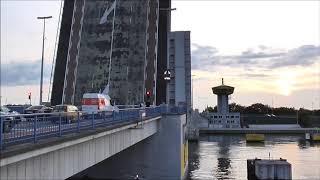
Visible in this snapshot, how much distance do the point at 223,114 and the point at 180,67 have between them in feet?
153

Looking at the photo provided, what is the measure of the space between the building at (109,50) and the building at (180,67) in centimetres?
1178

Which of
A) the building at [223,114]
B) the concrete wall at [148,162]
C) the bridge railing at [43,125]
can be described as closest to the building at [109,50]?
the concrete wall at [148,162]

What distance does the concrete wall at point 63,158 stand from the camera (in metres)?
10.1

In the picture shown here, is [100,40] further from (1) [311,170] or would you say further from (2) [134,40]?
(1) [311,170]

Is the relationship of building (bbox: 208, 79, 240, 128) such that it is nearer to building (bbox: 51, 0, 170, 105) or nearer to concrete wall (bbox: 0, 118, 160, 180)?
building (bbox: 51, 0, 170, 105)

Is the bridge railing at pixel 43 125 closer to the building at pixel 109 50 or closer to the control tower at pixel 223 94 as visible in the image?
the building at pixel 109 50

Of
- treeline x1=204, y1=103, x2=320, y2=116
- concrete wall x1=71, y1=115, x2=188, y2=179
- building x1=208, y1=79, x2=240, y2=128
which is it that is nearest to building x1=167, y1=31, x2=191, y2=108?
concrete wall x1=71, y1=115, x2=188, y2=179

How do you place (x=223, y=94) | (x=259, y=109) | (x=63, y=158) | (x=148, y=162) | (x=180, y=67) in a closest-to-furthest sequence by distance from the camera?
(x=63, y=158) < (x=148, y=162) < (x=180, y=67) < (x=223, y=94) < (x=259, y=109)

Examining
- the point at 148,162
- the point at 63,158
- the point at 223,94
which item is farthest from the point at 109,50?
the point at 223,94

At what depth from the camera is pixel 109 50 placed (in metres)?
56.6

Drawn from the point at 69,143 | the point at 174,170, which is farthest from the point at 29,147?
the point at 174,170

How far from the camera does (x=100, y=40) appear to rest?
2269 inches

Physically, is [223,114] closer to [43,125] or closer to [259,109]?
[259,109]

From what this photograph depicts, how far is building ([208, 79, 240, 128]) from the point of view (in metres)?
114
